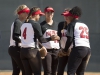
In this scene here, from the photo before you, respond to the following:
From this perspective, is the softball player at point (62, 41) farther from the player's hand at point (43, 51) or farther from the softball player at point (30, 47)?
the softball player at point (30, 47)

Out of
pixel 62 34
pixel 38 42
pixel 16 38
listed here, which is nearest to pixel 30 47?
pixel 38 42

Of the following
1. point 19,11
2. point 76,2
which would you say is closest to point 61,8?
point 76,2

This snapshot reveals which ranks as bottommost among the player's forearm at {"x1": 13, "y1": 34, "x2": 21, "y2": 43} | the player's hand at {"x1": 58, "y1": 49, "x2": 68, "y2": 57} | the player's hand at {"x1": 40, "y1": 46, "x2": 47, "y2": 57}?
the player's hand at {"x1": 58, "y1": 49, "x2": 68, "y2": 57}

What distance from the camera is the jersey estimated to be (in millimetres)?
8273

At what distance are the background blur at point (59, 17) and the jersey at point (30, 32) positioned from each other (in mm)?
5904

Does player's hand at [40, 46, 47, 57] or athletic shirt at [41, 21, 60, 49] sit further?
athletic shirt at [41, 21, 60, 49]

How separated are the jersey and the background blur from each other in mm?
5904

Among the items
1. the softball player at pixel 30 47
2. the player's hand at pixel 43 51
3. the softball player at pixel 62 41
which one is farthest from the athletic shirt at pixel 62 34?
the softball player at pixel 30 47

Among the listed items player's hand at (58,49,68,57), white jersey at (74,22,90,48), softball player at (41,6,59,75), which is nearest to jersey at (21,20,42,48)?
white jersey at (74,22,90,48)

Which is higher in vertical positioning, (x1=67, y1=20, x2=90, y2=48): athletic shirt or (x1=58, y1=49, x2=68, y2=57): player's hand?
(x1=67, y1=20, x2=90, y2=48): athletic shirt

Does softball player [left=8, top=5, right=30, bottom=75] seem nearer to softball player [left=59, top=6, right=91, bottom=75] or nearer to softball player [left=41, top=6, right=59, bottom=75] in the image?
softball player [left=41, top=6, right=59, bottom=75]

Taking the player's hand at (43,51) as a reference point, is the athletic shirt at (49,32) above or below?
above

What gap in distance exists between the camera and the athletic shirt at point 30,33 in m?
8.27

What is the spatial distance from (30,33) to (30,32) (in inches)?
0.7
